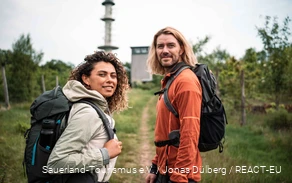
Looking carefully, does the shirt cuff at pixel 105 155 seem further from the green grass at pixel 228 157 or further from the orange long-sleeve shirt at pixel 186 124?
the green grass at pixel 228 157

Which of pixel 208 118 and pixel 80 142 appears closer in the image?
pixel 80 142

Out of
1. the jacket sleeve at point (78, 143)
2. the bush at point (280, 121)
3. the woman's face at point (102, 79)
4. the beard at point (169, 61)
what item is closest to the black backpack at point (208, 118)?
the beard at point (169, 61)

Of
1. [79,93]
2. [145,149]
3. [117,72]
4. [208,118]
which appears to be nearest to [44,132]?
[79,93]

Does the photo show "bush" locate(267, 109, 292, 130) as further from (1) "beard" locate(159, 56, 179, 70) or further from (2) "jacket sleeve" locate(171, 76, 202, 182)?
(2) "jacket sleeve" locate(171, 76, 202, 182)

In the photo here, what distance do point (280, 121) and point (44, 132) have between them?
894cm

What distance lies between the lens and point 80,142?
5.28 ft

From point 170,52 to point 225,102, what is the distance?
10.7 m

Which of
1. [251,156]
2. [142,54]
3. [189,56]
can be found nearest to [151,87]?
[142,54]

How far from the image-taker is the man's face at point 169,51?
228 centimetres

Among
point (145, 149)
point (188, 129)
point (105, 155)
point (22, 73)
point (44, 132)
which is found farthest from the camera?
point (22, 73)

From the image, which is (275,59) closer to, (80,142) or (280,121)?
(280,121)

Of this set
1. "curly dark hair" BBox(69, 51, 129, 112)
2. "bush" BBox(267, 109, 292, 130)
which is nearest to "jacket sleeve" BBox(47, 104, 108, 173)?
"curly dark hair" BBox(69, 51, 129, 112)

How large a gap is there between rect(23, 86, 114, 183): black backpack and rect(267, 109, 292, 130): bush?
8654 mm

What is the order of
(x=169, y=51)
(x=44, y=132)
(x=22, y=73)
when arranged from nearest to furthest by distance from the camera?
(x=44, y=132)
(x=169, y=51)
(x=22, y=73)
